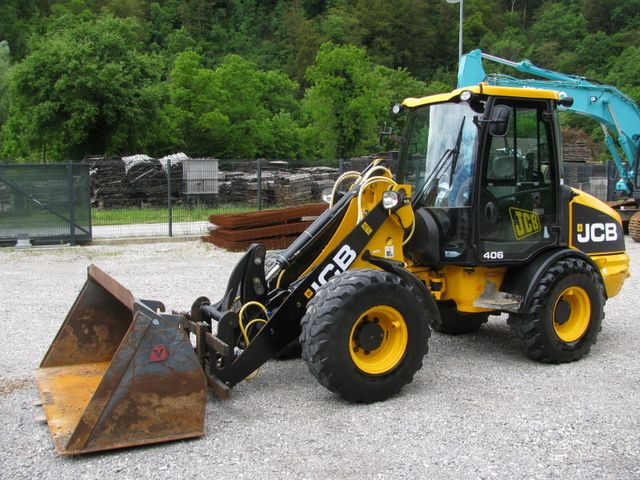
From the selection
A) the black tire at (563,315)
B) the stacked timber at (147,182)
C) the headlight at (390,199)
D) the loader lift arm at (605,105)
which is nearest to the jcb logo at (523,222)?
the black tire at (563,315)

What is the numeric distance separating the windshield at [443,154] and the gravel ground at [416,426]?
1622 mm

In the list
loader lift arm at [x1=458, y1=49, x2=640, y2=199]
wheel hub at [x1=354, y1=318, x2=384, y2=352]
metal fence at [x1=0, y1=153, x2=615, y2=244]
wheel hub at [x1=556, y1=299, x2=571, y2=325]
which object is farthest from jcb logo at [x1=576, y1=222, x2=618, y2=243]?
metal fence at [x1=0, y1=153, x2=615, y2=244]

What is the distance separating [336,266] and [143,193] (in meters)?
14.5

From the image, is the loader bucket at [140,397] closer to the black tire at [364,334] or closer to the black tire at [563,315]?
the black tire at [364,334]

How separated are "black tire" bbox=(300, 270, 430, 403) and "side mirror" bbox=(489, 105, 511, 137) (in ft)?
5.14

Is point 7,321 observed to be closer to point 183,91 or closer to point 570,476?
point 570,476

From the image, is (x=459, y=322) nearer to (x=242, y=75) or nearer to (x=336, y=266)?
(x=336, y=266)

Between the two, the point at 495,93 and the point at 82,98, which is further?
the point at 82,98

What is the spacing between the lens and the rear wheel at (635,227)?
16.9 m

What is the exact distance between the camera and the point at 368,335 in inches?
215

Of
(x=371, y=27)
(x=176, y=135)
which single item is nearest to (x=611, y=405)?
(x=176, y=135)

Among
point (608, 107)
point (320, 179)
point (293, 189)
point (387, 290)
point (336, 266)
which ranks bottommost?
point (387, 290)

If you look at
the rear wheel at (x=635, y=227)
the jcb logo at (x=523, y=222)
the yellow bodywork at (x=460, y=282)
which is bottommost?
the rear wheel at (x=635, y=227)

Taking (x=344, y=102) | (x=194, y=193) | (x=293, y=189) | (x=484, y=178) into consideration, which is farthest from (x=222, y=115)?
(x=484, y=178)
